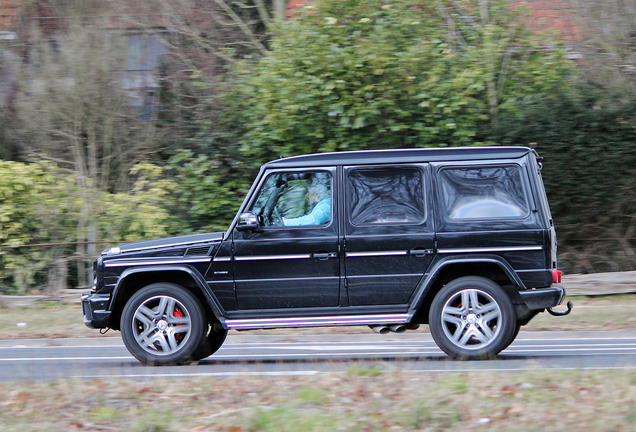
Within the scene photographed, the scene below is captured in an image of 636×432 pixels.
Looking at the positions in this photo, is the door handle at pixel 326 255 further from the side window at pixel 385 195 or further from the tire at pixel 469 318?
the tire at pixel 469 318

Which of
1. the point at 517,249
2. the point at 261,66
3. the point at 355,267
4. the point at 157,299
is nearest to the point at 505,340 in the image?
the point at 517,249

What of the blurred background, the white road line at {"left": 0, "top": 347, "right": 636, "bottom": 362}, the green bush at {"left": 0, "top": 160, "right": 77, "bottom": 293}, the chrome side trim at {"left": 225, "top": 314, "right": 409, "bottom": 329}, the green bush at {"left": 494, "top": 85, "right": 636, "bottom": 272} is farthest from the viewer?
the green bush at {"left": 0, "top": 160, "right": 77, "bottom": 293}

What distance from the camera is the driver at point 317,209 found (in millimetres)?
7262

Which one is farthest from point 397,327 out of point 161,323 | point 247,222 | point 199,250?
point 161,323

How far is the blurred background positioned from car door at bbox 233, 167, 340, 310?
594 centimetres

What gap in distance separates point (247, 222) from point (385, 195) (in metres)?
1.33

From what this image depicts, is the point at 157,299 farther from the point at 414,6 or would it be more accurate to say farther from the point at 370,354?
the point at 414,6

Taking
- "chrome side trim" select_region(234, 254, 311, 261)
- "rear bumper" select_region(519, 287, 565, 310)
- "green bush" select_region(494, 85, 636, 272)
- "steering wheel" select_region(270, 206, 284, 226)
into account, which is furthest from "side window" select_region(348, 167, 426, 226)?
"green bush" select_region(494, 85, 636, 272)

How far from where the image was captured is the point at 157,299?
7.27 m

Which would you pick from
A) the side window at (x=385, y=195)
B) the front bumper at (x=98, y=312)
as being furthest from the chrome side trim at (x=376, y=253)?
the front bumper at (x=98, y=312)

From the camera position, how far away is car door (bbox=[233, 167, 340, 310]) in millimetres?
7168

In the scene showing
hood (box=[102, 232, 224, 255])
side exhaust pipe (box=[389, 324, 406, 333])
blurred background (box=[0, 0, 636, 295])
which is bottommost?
side exhaust pipe (box=[389, 324, 406, 333])

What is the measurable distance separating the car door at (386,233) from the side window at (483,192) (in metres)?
0.22

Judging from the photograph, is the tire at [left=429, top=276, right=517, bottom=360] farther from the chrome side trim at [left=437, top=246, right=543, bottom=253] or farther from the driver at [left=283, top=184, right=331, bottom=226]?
the driver at [left=283, top=184, right=331, bottom=226]
